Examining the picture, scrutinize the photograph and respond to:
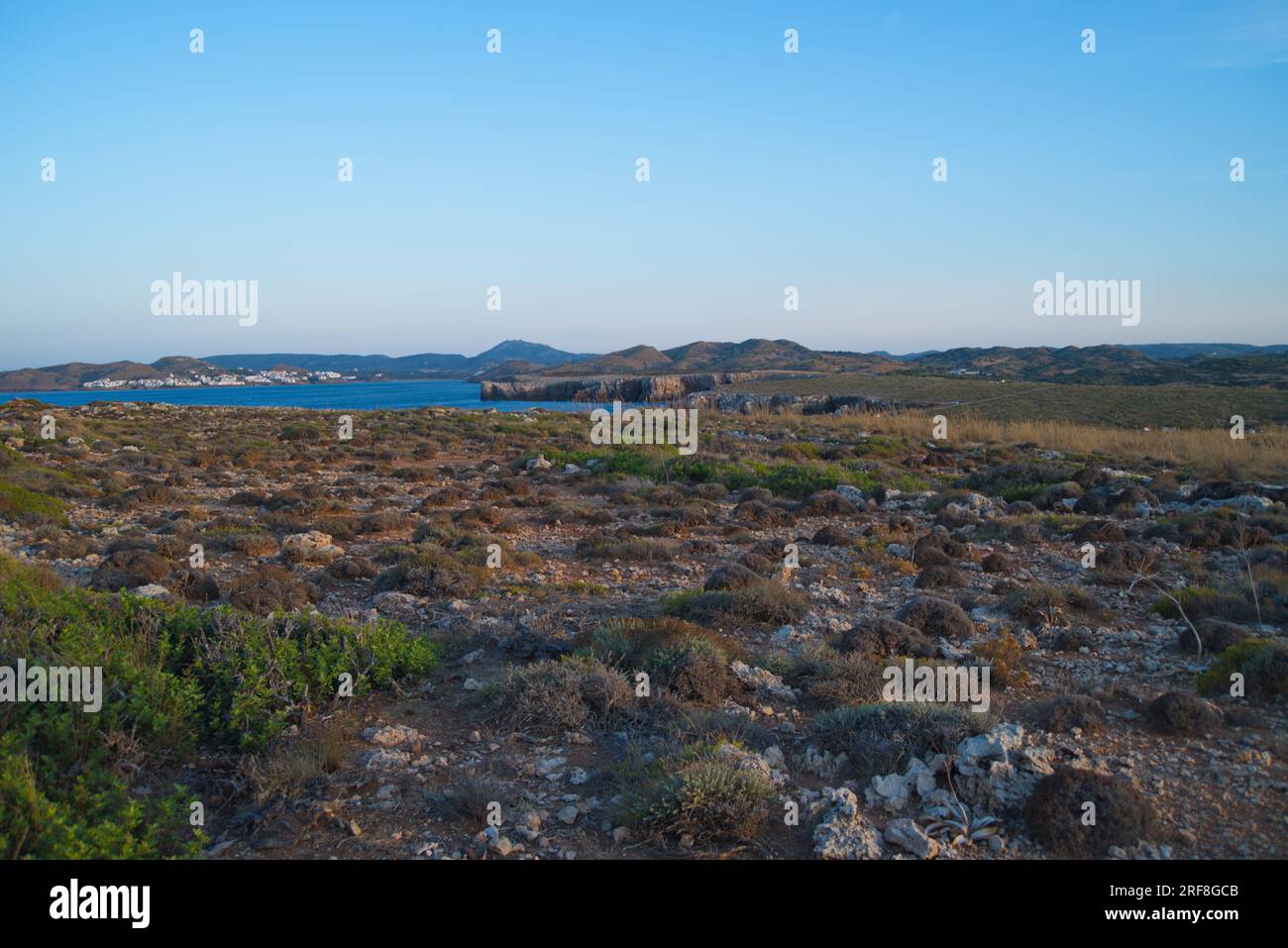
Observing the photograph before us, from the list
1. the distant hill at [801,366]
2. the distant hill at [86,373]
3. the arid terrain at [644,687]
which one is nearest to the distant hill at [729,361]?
the distant hill at [801,366]

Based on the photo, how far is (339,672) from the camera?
5.93m

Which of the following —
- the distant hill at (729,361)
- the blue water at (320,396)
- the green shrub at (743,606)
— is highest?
the distant hill at (729,361)

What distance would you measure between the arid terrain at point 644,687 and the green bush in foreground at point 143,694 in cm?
2

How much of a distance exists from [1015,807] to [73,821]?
16.7 ft

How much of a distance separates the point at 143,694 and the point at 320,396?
93.7 meters

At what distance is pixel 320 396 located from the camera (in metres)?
91.2

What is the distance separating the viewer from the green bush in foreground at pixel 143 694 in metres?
3.84

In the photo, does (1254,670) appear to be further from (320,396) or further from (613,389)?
(320,396)

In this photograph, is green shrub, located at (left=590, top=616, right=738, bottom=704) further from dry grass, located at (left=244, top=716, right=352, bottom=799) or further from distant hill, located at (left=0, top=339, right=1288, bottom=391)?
distant hill, located at (left=0, top=339, right=1288, bottom=391)

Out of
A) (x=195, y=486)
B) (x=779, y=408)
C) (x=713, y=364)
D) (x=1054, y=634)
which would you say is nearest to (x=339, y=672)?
(x=1054, y=634)

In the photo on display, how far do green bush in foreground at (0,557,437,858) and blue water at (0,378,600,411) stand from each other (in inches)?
1862

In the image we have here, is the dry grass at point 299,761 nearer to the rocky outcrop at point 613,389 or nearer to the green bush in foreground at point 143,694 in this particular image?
the green bush in foreground at point 143,694

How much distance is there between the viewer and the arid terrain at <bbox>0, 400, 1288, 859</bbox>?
13.8 ft
